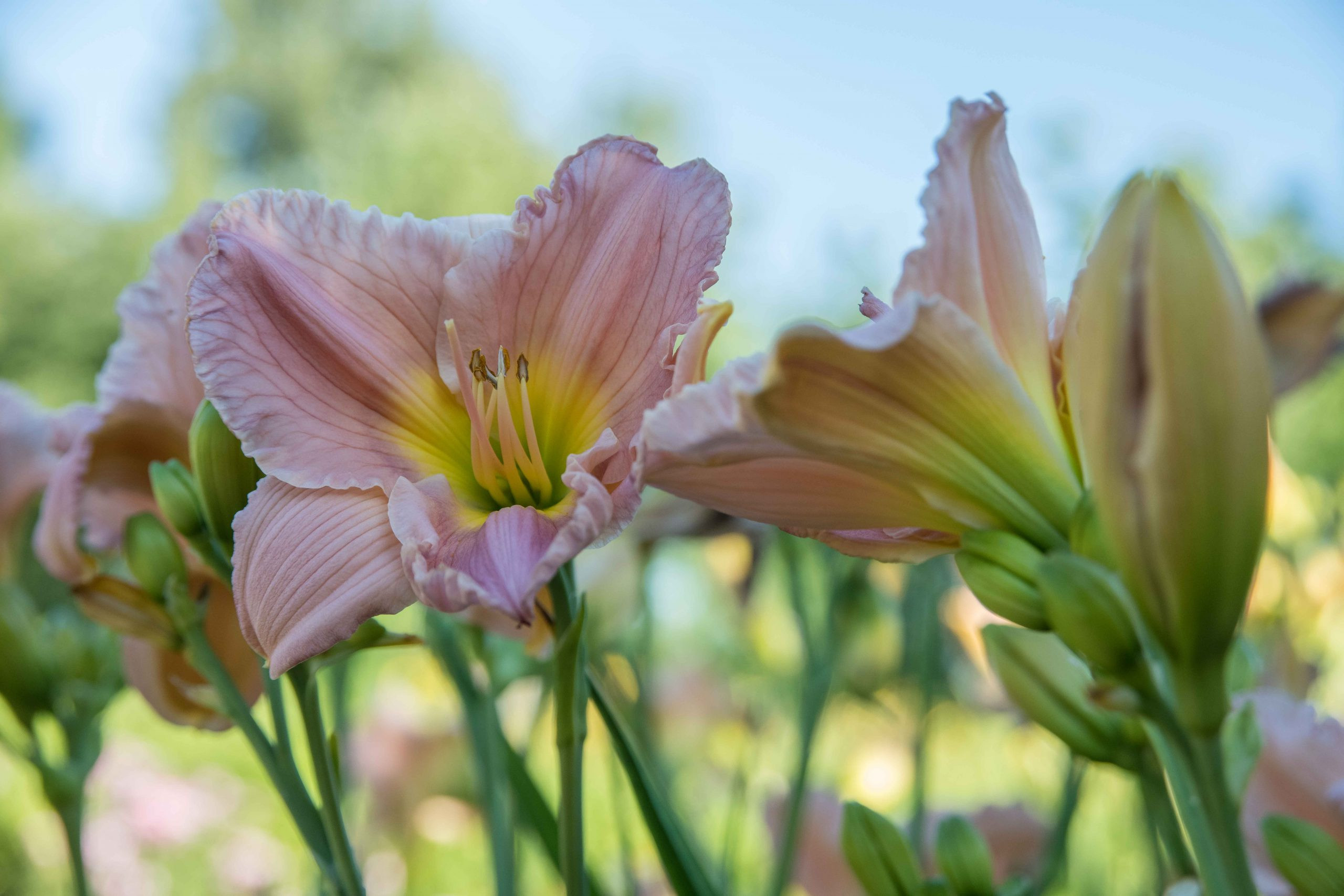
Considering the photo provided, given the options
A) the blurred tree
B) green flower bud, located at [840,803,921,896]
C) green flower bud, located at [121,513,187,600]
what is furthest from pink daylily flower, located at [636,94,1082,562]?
the blurred tree

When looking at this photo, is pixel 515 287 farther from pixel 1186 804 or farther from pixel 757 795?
pixel 757 795

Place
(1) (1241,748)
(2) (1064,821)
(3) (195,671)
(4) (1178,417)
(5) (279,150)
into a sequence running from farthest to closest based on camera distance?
(5) (279,150), (2) (1064,821), (3) (195,671), (1) (1241,748), (4) (1178,417)

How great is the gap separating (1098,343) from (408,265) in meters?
0.21

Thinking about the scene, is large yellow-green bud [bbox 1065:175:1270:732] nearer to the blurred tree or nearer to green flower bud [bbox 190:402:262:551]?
green flower bud [bbox 190:402:262:551]

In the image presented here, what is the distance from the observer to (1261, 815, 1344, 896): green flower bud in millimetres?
290

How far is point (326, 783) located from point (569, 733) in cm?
8

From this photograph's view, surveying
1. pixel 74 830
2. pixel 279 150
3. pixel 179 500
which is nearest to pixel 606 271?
pixel 179 500

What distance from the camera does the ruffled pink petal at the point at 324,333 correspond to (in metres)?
0.29

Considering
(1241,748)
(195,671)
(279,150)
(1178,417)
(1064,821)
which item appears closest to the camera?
(1178,417)

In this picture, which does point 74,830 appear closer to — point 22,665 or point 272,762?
point 22,665

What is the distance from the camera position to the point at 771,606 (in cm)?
143

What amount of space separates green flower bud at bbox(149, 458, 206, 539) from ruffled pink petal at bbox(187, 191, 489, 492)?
2.4 inches

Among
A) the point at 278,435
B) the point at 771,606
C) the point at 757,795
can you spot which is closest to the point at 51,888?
the point at 757,795

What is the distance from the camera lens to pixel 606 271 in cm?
31
